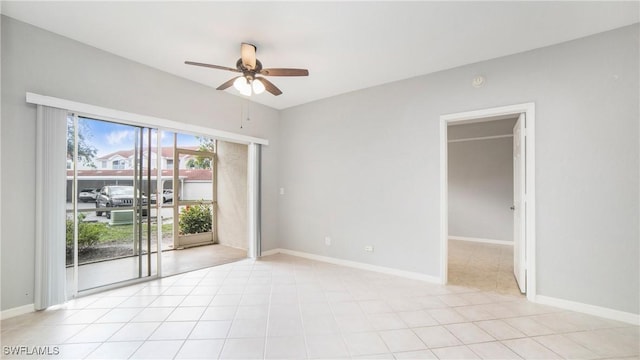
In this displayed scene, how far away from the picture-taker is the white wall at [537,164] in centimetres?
255

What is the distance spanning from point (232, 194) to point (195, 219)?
1011 millimetres

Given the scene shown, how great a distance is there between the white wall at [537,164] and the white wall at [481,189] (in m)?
3.51

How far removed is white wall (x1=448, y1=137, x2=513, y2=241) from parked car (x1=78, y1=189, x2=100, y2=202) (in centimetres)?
706

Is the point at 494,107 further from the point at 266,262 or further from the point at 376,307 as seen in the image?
the point at 266,262

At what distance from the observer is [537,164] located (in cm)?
294

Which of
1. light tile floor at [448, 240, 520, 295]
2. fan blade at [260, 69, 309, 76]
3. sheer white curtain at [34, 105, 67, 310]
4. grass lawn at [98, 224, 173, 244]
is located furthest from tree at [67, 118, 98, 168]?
light tile floor at [448, 240, 520, 295]

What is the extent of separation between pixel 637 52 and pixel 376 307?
3.55 metres

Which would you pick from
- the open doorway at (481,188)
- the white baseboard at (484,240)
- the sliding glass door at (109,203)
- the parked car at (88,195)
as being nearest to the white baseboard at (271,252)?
the sliding glass door at (109,203)

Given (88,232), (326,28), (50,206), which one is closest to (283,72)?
(326,28)

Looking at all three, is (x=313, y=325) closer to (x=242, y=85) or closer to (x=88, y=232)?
(x=242, y=85)

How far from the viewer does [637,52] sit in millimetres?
2486

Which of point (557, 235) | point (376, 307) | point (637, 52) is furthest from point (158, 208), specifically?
point (637, 52)

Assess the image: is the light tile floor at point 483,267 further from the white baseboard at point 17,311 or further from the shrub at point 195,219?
the shrub at point 195,219

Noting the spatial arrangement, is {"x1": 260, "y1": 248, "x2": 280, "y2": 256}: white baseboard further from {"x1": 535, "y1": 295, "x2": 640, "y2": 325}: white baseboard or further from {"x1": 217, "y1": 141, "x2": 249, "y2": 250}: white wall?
{"x1": 535, "y1": 295, "x2": 640, "y2": 325}: white baseboard
